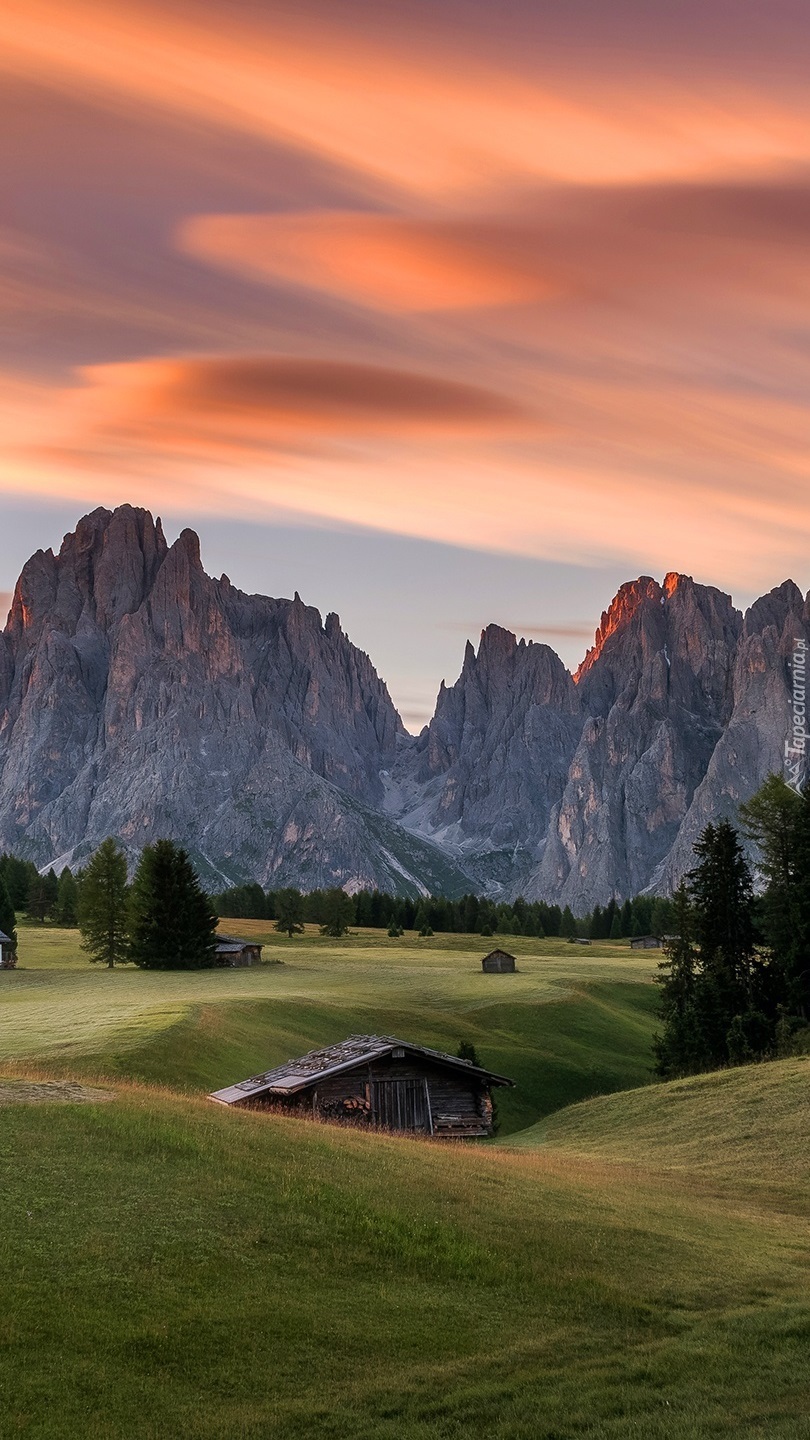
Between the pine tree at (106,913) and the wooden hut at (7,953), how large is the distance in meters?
6.45

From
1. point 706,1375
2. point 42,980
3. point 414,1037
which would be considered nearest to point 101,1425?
point 706,1375

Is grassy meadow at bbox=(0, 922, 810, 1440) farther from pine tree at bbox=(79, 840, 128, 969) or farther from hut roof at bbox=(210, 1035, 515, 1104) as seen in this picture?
pine tree at bbox=(79, 840, 128, 969)

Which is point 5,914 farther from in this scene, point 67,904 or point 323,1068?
point 323,1068

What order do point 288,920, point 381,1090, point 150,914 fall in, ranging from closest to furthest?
point 381,1090 → point 150,914 → point 288,920

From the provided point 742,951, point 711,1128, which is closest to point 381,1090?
point 711,1128

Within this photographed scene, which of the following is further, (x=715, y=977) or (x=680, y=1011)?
(x=680, y=1011)

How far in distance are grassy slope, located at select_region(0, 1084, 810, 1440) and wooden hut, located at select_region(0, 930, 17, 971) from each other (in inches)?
3127

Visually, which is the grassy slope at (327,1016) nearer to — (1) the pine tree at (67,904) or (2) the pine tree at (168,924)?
(2) the pine tree at (168,924)

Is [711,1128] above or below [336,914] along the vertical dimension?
below

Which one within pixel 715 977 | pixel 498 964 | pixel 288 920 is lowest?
pixel 498 964

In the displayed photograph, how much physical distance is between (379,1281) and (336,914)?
133965 mm

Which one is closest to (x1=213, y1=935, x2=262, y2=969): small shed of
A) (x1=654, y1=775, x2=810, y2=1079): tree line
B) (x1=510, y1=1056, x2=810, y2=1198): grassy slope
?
(x1=654, y1=775, x2=810, y2=1079): tree line

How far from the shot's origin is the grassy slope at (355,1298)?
15.6 m

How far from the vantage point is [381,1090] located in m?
46.2
